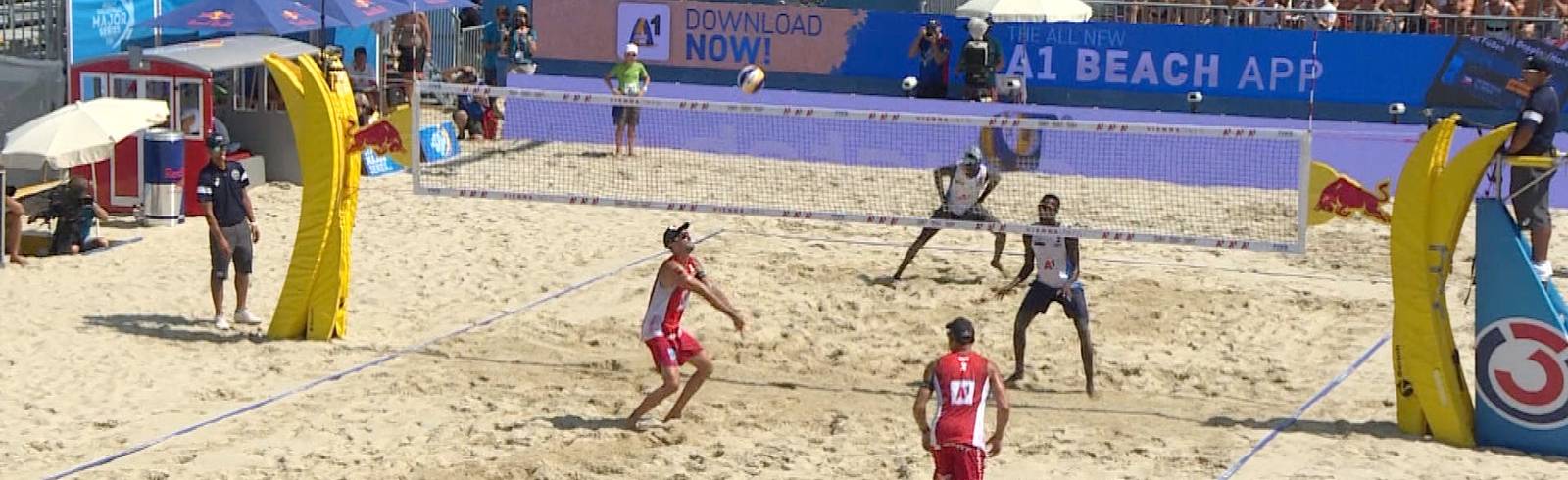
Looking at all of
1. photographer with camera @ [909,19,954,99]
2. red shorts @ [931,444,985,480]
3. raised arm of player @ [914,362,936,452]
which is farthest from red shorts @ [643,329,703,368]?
photographer with camera @ [909,19,954,99]

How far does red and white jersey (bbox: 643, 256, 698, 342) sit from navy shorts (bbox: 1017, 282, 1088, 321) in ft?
8.82

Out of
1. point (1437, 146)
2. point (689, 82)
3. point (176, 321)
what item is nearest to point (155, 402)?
point (176, 321)

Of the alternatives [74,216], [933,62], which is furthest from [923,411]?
[933,62]

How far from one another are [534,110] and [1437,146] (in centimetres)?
1520

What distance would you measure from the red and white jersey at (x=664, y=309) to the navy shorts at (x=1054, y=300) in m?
2.69

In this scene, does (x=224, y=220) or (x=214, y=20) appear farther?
(x=214, y=20)

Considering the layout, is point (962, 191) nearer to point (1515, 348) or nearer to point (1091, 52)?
point (1515, 348)

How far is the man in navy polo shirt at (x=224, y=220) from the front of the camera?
15.5 metres

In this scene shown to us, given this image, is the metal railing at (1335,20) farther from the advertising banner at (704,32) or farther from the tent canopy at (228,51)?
the tent canopy at (228,51)

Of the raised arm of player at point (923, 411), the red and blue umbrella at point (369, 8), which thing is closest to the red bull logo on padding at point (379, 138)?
the raised arm of player at point (923, 411)

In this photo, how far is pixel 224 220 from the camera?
15.7 meters

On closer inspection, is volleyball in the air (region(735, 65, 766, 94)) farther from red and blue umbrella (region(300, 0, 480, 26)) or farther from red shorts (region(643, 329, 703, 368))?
A: red shorts (region(643, 329, 703, 368))

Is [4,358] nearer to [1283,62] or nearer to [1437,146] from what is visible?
[1437,146]

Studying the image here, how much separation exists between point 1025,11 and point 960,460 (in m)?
16.9
